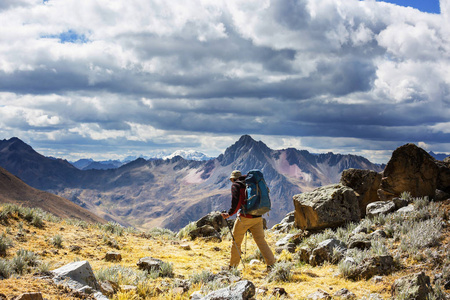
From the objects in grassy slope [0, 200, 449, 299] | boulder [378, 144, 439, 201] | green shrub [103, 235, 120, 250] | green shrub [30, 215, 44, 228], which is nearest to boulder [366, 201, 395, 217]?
boulder [378, 144, 439, 201]

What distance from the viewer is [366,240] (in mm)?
10445

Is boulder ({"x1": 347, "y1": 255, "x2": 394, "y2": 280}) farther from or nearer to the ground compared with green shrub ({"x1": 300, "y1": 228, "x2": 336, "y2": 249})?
farther from the ground

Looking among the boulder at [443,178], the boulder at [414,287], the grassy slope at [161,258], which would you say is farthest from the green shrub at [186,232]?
the boulder at [443,178]

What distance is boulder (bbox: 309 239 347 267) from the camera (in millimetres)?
10094

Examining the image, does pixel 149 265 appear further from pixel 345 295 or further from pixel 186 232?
pixel 186 232

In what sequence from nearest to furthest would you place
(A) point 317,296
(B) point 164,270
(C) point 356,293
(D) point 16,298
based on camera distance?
1. (D) point 16,298
2. (A) point 317,296
3. (C) point 356,293
4. (B) point 164,270

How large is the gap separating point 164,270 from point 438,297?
23.3 feet

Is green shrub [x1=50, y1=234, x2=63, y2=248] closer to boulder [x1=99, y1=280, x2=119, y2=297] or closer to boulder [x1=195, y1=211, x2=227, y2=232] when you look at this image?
boulder [x1=99, y1=280, x2=119, y2=297]

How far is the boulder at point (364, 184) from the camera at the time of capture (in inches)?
677

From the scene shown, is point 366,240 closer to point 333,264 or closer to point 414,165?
point 333,264

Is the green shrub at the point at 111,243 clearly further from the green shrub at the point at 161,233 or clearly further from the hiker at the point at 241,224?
the hiker at the point at 241,224

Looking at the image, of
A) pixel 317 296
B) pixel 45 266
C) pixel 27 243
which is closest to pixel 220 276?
pixel 317 296

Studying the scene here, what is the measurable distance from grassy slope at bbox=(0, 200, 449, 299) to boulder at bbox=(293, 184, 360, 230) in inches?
88.5

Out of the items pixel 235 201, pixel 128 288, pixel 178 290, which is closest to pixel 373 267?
pixel 235 201
